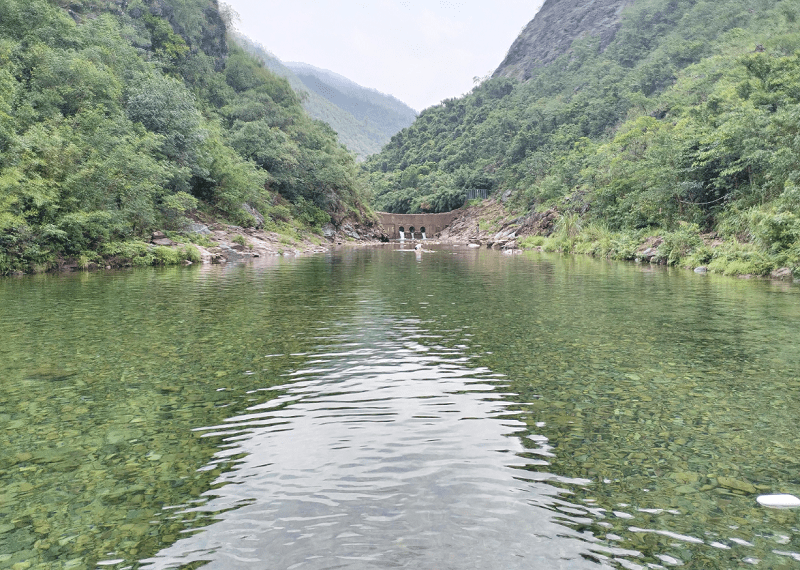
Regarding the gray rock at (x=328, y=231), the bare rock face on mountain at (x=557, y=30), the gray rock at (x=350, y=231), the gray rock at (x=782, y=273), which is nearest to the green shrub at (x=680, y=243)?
the gray rock at (x=782, y=273)

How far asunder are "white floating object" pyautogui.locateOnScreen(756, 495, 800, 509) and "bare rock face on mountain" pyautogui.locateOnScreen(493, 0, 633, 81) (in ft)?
535

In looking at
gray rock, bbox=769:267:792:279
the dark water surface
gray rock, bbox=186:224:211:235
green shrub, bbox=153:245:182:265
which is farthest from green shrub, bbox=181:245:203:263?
gray rock, bbox=769:267:792:279

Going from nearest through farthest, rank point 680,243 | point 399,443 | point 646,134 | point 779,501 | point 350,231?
point 779,501
point 399,443
point 680,243
point 646,134
point 350,231

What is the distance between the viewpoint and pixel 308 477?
4.86 meters

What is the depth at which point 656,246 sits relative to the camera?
34.4 metres

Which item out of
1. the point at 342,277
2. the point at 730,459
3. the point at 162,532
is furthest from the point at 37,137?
the point at 730,459

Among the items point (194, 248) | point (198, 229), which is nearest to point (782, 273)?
point (194, 248)

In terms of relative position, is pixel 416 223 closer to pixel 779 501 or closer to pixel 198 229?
pixel 198 229

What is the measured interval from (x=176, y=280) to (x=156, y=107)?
3041cm

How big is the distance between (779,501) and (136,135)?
147 ft

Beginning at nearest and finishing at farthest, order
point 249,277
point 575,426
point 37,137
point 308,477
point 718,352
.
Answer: point 308,477, point 575,426, point 718,352, point 249,277, point 37,137

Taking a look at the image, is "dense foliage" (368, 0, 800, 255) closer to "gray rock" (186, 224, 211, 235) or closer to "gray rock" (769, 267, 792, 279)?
"gray rock" (769, 267, 792, 279)

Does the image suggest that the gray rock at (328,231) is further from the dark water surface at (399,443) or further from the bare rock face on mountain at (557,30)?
the bare rock face on mountain at (557,30)

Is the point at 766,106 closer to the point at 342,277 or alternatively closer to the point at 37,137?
the point at 342,277
